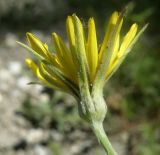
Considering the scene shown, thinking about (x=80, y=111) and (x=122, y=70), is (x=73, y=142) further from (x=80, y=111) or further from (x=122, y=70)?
(x=80, y=111)

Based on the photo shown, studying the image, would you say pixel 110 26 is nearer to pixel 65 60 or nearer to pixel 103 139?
pixel 65 60

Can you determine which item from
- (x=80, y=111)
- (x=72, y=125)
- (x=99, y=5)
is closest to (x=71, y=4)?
(x=99, y=5)

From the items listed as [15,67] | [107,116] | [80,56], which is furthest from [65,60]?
[15,67]

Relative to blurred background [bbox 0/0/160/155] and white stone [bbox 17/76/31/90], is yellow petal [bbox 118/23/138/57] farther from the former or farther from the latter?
white stone [bbox 17/76/31/90]

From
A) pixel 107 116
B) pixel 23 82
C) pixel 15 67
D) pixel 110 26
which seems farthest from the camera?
pixel 15 67

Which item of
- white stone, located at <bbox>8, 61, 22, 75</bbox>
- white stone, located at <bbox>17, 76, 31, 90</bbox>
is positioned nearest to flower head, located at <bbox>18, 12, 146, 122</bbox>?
white stone, located at <bbox>17, 76, 31, 90</bbox>

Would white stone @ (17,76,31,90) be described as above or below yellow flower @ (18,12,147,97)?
above
